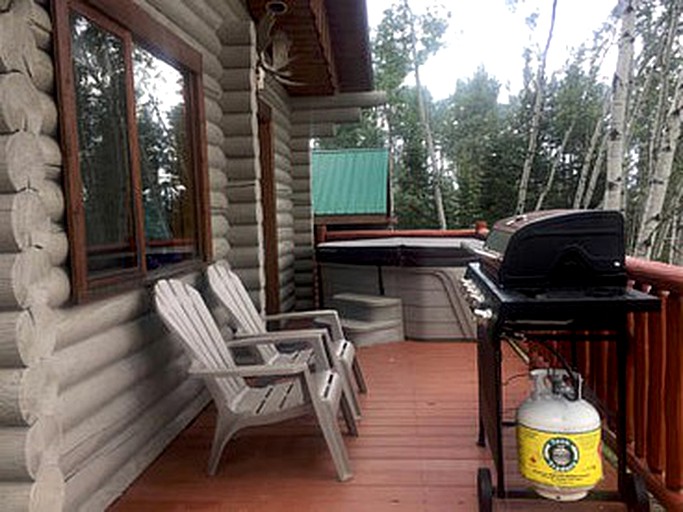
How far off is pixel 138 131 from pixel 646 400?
253cm

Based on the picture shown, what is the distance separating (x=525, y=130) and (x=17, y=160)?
18485mm

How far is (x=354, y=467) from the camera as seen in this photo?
2775mm

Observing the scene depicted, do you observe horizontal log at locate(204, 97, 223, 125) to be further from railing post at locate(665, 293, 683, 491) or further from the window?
railing post at locate(665, 293, 683, 491)

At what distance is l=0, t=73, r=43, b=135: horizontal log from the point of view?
1.60 meters

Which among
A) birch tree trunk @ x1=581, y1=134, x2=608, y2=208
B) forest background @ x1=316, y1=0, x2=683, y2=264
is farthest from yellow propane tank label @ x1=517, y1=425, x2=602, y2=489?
birch tree trunk @ x1=581, y1=134, x2=608, y2=208

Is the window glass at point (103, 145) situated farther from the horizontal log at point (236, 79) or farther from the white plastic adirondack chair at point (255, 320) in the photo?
the horizontal log at point (236, 79)

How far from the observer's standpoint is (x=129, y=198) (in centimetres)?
273

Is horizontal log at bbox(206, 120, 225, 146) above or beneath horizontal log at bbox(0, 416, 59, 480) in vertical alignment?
above

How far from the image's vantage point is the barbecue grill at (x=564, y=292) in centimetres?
202

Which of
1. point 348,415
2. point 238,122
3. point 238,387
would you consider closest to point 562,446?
point 348,415

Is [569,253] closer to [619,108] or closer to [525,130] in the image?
[619,108]

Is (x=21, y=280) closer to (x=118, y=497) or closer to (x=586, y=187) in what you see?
(x=118, y=497)

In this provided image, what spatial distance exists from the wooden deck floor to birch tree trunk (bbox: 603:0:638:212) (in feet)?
6.64

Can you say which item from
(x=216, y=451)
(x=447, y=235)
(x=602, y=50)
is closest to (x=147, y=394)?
(x=216, y=451)
